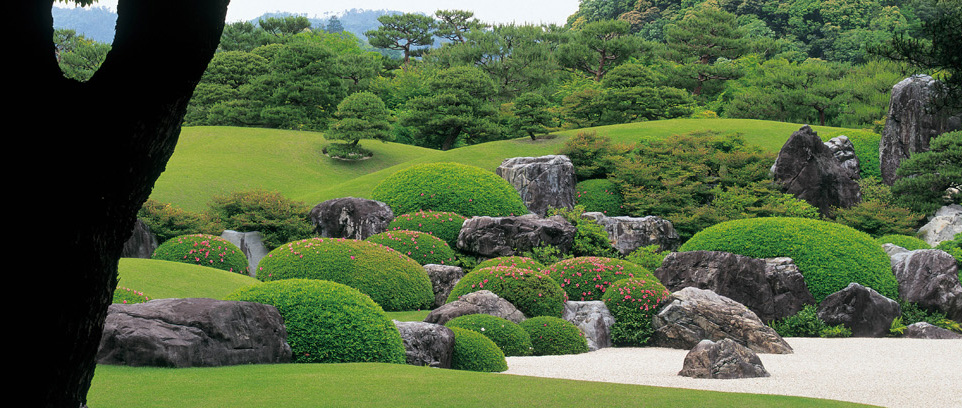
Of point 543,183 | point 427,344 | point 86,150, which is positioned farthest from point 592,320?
point 543,183

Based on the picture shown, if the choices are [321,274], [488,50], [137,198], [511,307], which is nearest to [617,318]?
[511,307]

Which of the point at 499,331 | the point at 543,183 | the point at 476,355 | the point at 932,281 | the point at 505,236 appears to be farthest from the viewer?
the point at 543,183

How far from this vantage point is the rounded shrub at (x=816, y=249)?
11.8 m

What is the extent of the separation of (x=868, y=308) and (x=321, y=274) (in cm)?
845

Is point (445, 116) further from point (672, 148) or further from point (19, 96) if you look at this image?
point (19, 96)

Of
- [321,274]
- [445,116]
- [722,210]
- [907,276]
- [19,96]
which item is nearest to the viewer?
[19,96]

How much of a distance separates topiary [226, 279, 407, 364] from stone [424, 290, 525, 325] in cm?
199

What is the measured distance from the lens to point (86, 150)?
2.29 m

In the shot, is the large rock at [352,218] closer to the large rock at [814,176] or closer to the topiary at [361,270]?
the topiary at [361,270]

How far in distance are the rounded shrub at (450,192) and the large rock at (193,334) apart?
33.1ft

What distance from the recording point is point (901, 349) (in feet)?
30.3

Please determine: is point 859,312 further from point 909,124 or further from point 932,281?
point 909,124

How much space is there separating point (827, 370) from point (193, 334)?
6294 millimetres

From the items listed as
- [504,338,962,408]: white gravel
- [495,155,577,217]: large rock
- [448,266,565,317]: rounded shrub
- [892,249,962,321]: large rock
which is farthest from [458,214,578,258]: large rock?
[892,249,962,321]: large rock
